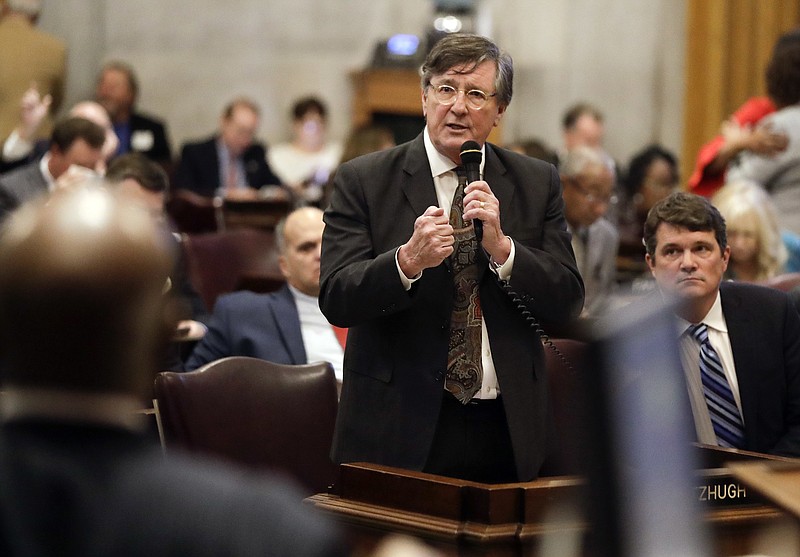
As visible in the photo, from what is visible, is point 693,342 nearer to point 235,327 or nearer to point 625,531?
point 235,327

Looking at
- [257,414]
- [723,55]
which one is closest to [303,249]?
[257,414]

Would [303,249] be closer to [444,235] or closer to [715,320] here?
[715,320]

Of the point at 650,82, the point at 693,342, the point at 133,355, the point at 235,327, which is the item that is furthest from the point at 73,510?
the point at 650,82

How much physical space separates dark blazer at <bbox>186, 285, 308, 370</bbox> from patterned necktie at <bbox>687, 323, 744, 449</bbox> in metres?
1.52

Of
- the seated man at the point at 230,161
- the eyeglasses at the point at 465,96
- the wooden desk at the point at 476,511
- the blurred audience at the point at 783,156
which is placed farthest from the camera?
the seated man at the point at 230,161

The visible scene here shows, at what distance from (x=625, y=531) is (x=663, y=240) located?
2.26 m

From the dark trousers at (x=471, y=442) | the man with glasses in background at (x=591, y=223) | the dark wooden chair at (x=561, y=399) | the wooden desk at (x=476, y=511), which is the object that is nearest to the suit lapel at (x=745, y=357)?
the dark wooden chair at (x=561, y=399)

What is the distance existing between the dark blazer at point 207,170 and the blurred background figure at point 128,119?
370 millimetres

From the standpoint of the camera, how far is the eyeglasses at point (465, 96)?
282cm

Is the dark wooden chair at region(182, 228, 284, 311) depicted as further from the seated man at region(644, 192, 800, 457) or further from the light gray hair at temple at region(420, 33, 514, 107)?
the light gray hair at temple at region(420, 33, 514, 107)

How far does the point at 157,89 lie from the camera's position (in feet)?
34.0

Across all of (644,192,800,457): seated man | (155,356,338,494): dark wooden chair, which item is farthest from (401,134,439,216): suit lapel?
(155,356,338,494): dark wooden chair

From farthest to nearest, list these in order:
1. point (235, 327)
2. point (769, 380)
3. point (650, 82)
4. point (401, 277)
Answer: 1. point (650, 82)
2. point (235, 327)
3. point (769, 380)
4. point (401, 277)

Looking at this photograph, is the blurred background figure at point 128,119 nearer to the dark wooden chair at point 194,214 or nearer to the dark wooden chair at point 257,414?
the dark wooden chair at point 194,214
